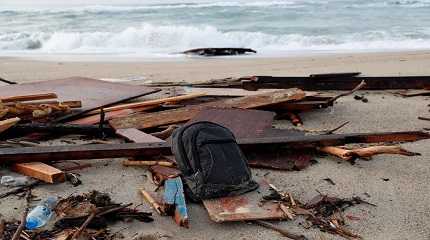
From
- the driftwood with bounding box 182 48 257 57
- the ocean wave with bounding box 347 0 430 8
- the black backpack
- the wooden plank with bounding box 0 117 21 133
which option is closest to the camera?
the black backpack

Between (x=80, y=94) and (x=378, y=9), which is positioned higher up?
(x=378, y=9)

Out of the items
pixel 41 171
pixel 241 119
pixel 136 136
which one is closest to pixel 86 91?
pixel 136 136

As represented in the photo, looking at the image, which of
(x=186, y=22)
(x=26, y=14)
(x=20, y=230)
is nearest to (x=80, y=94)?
(x=20, y=230)

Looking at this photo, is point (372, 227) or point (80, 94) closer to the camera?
point (372, 227)

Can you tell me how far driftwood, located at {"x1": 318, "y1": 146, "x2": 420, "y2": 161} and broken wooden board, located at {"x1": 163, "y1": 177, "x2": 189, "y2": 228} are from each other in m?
1.42

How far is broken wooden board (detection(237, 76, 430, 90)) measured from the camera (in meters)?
6.29

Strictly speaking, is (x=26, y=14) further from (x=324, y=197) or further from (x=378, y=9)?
(x=324, y=197)

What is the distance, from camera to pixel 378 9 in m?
26.9

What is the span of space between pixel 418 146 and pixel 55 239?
332cm

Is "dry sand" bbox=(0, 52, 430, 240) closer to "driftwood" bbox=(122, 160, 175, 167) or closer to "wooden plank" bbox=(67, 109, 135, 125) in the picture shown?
"driftwood" bbox=(122, 160, 175, 167)

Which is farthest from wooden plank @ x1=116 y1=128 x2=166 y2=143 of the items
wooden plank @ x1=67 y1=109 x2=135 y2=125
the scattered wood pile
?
wooden plank @ x1=67 y1=109 x2=135 y2=125

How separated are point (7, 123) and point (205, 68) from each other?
618cm

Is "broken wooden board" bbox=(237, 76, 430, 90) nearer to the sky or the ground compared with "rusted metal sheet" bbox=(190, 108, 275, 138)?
nearer to the sky

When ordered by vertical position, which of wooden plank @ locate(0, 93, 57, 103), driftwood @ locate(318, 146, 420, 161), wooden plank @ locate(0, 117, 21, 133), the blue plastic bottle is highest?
wooden plank @ locate(0, 93, 57, 103)
